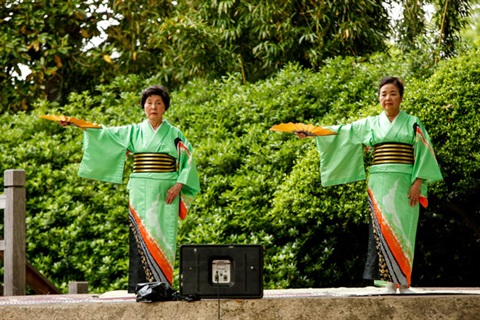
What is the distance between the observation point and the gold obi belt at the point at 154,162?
589cm

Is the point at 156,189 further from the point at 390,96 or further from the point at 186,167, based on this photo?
the point at 390,96

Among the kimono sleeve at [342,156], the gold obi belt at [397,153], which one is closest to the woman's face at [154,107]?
the kimono sleeve at [342,156]

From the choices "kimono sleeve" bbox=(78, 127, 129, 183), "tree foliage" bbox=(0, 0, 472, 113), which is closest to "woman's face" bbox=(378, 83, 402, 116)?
"kimono sleeve" bbox=(78, 127, 129, 183)

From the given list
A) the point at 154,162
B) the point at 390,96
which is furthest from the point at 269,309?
the point at 390,96

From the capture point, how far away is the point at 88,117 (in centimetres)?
997

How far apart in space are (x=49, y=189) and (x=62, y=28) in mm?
3251

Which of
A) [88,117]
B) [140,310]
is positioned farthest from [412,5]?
[140,310]

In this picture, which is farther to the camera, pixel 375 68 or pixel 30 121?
pixel 30 121

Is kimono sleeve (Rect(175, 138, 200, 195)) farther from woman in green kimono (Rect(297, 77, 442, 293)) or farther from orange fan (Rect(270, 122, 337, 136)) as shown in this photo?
woman in green kimono (Rect(297, 77, 442, 293))

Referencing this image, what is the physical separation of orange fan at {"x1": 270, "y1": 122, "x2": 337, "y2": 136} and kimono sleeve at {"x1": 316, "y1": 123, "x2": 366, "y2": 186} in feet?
0.50

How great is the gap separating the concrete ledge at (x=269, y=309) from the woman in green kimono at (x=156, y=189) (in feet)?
3.11

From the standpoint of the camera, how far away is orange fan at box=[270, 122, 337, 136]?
5570 millimetres

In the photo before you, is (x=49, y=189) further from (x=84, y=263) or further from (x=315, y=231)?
(x=315, y=231)

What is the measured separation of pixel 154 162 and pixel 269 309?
1559mm
